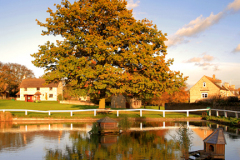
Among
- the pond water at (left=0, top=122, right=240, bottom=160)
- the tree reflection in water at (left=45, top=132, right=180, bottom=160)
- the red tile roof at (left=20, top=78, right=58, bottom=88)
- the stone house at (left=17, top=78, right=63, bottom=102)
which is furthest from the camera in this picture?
the stone house at (left=17, top=78, right=63, bottom=102)

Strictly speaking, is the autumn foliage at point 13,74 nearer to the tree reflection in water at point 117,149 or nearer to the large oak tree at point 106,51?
the large oak tree at point 106,51

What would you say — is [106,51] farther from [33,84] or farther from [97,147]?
[33,84]

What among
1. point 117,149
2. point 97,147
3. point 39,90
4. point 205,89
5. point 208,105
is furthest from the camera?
point 39,90

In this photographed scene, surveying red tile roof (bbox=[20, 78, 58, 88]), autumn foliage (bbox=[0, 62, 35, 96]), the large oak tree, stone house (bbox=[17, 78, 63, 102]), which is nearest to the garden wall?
the large oak tree

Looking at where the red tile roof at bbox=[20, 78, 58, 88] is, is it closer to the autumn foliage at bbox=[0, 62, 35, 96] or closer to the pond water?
the autumn foliage at bbox=[0, 62, 35, 96]

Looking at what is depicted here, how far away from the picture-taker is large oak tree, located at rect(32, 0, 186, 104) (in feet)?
83.7

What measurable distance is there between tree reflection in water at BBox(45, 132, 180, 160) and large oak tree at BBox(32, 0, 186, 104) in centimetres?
1067

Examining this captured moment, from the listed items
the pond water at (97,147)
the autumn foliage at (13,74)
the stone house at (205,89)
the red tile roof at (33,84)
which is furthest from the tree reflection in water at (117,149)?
the autumn foliage at (13,74)

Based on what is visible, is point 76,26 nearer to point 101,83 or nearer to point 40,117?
point 101,83

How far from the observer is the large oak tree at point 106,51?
83.7 ft

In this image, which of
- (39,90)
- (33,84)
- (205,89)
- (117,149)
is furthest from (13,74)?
(117,149)

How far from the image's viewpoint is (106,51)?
2541 centimetres

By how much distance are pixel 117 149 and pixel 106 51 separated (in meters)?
14.4

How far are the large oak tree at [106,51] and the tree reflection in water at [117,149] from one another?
1067 cm
